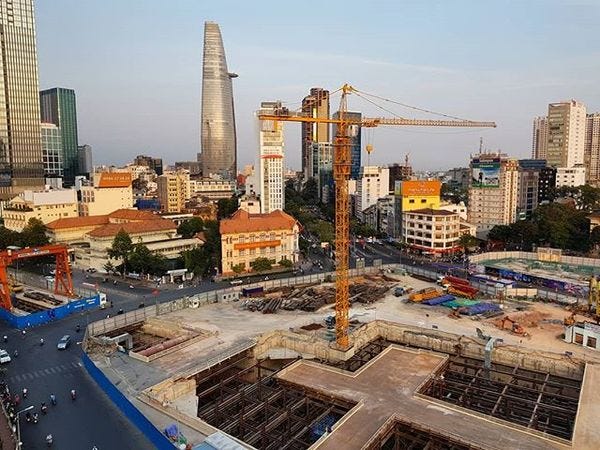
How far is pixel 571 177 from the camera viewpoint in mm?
130875

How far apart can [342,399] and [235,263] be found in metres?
39.3

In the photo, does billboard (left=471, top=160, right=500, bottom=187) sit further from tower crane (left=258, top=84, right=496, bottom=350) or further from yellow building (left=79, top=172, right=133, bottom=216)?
yellow building (left=79, top=172, right=133, bottom=216)

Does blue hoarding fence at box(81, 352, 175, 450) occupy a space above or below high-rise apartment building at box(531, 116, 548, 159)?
below

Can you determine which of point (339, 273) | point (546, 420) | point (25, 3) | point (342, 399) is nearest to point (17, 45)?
point (25, 3)

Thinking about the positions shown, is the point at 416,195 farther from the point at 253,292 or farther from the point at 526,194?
the point at 253,292

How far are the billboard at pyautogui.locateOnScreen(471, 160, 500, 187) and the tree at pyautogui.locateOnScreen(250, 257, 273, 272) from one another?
5304 centimetres

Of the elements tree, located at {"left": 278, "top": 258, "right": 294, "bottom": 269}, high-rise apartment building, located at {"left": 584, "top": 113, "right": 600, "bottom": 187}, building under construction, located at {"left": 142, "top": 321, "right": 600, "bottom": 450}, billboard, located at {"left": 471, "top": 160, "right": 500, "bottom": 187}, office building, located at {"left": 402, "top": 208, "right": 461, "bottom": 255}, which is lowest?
building under construction, located at {"left": 142, "top": 321, "right": 600, "bottom": 450}

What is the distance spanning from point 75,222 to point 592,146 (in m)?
176

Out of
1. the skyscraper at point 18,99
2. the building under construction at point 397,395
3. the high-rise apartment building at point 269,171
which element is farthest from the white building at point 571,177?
the skyscraper at point 18,99

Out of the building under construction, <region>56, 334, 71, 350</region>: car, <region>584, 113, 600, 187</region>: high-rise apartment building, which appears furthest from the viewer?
<region>584, 113, 600, 187</region>: high-rise apartment building

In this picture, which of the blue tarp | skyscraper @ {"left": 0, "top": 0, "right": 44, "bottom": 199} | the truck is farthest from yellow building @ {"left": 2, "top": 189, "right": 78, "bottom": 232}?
the blue tarp

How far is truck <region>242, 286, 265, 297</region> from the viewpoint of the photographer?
5562 cm

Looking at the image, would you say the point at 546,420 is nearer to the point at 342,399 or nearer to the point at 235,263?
the point at 342,399

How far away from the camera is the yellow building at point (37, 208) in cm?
8806
